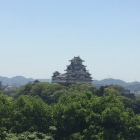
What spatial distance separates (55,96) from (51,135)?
1513 inches

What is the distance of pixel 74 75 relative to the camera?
280 feet

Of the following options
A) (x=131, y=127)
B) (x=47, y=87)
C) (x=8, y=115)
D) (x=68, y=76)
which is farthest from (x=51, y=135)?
(x=68, y=76)

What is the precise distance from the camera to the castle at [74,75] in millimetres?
84438

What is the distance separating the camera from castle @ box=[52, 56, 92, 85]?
277 ft

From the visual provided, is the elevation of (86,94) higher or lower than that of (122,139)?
higher

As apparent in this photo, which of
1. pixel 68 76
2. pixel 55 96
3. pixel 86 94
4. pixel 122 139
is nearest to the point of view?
pixel 122 139

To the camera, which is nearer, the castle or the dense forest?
the dense forest

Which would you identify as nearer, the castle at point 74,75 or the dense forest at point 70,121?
the dense forest at point 70,121

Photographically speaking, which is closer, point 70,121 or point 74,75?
point 70,121

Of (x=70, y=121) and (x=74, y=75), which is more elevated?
(x=74, y=75)

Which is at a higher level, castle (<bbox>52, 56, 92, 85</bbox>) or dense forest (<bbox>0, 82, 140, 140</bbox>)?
castle (<bbox>52, 56, 92, 85</bbox>)

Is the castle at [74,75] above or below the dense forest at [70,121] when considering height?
above

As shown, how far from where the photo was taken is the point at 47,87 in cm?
7031

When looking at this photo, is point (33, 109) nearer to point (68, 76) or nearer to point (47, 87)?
point (47, 87)
